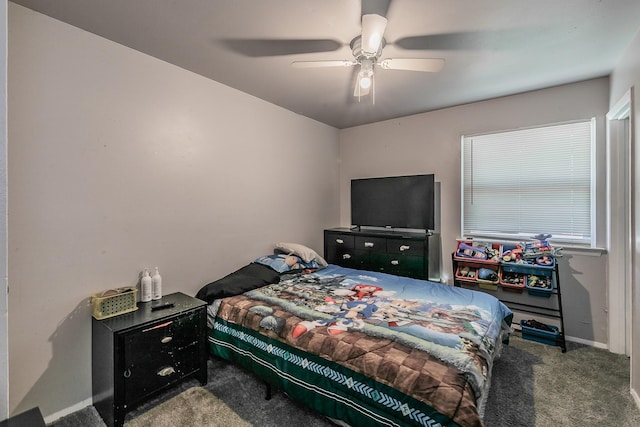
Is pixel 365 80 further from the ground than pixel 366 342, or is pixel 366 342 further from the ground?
pixel 365 80

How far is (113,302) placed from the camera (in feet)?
6.52

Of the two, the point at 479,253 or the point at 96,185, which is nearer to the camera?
the point at 96,185

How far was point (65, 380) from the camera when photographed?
75.7 inches

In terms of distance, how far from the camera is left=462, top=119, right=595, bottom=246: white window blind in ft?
9.52

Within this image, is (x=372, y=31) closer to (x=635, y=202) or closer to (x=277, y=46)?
(x=277, y=46)

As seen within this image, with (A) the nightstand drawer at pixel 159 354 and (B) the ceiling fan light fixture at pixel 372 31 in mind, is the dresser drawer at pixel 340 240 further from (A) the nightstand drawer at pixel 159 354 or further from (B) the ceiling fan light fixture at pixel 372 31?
(B) the ceiling fan light fixture at pixel 372 31

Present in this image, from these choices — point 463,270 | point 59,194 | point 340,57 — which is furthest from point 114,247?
point 463,270

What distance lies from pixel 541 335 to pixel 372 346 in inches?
89.9

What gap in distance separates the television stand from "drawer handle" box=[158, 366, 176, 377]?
92.6 inches

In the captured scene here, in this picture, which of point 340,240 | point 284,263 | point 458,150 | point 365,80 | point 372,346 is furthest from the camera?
point 340,240

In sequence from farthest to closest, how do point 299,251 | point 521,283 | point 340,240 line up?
point 340,240 < point 299,251 < point 521,283

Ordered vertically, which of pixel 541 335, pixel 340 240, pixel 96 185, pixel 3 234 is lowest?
pixel 541 335

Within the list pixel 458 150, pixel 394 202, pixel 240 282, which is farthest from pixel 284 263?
pixel 458 150

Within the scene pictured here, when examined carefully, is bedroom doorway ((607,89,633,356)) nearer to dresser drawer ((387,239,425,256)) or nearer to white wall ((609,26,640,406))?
white wall ((609,26,640,406))
